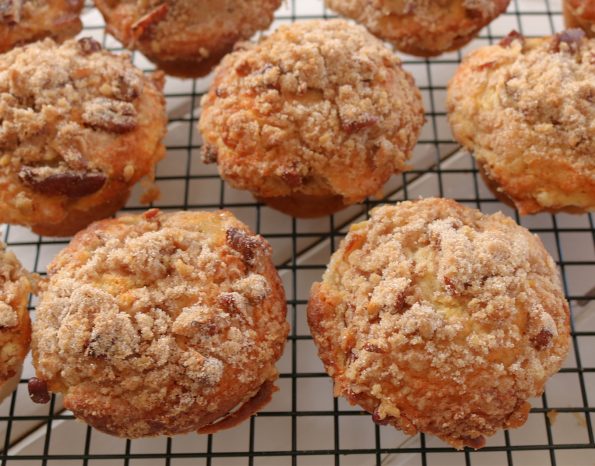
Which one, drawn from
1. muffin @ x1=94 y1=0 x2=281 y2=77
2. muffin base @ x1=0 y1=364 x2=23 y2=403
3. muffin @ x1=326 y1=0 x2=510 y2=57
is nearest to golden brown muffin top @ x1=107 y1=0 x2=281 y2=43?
muffin @ x1=94 y1=0 x2=281 y2=77

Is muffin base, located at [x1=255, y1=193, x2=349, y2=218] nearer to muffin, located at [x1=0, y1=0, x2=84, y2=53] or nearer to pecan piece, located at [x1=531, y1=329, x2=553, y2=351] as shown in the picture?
pecan piece, located at [x1=531, y1=329, x2=553, y2=351]

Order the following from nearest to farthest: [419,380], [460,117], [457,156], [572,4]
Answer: [419,380], [460,117], [572,4], [457,156]

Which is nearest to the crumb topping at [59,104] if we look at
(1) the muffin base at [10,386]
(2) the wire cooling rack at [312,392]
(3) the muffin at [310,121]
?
(3) the muffin at [310,121]

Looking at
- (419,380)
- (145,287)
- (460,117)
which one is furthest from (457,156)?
→ (145,287)

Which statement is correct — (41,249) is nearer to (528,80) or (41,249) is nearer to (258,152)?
(258,152)

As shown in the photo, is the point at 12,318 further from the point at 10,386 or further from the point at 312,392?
the point at 312,392

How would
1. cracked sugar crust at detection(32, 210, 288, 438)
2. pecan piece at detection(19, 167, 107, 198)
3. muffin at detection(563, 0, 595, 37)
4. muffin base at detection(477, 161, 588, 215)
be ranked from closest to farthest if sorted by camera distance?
cracked sugar crust at detection(32, 210, 288, 438)
pecan piece at detection(19, 167, 107, 198)
muffin base at detection(477, 161, 588, 215)
muffin at detection(563, 0, 595, 37)

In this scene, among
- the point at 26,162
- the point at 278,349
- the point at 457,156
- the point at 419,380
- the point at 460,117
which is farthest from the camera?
the point at 457,156
